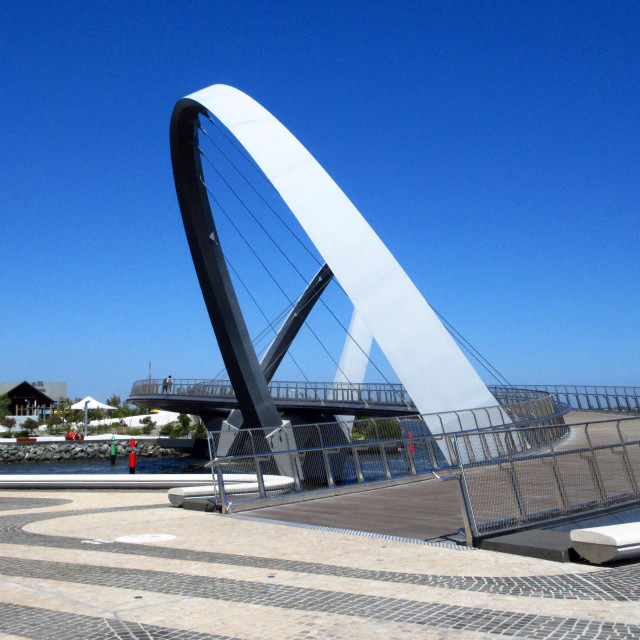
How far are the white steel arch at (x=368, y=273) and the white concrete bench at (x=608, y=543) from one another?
11.1 m

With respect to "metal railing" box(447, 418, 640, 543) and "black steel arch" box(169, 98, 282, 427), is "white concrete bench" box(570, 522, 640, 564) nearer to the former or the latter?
"metal railing" box(447, 418, 640, 543)

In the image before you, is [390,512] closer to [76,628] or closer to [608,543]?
[608,543]

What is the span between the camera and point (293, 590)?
5648 mm

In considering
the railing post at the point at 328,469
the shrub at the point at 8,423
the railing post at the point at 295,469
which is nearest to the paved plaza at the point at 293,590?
the railing post at the point at 295,469

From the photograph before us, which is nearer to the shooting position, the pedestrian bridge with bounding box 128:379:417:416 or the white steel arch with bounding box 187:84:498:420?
the white steel arch with bounding box 187:84:498:420

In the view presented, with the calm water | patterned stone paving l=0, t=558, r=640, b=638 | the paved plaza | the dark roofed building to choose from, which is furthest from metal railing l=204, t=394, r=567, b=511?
the dark roofed building

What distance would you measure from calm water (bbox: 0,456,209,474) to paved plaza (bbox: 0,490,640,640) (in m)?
33.8

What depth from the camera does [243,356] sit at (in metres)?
22.9

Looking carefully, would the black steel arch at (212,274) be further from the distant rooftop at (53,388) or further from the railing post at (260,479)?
the distant rooftop at (53,388)

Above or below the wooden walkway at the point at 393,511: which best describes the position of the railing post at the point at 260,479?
above

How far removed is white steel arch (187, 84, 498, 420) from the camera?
58.5 feet

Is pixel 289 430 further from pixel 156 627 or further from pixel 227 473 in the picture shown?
pixel 156 627

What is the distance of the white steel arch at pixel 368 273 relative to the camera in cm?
1783

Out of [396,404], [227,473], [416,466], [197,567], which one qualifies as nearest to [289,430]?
[227,473]
